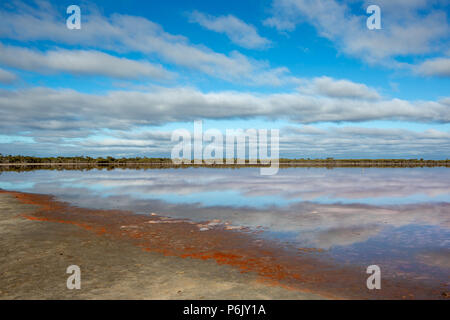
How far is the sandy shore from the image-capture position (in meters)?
7.31

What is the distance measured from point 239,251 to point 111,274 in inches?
182

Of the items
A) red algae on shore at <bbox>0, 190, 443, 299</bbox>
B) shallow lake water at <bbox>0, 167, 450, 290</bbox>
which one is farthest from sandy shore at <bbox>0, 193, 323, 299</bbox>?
shallow lake water at <bbox>0, 167, 450, 290</bbox>

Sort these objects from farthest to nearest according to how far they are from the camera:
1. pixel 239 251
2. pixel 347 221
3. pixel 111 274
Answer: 1. pixel 347 221
2. pixel 239 251
3. pixel 111 274

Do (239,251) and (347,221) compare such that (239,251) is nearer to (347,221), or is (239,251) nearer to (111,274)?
(111,274)

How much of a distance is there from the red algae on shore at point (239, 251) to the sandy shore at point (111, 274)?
59 centimetres

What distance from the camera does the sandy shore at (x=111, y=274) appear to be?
24.0ft

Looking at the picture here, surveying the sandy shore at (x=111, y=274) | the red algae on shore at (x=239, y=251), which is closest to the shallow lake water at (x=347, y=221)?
the red algae on shore at (x=239, y=251)

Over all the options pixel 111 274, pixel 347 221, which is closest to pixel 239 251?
→ pixel 111 274

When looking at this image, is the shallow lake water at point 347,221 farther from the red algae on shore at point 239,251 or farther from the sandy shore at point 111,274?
the sandy shore at point 111,274

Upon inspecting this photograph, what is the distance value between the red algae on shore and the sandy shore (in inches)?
23.3

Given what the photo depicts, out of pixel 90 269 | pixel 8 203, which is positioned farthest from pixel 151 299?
pixel 8 203

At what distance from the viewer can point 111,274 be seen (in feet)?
28.5

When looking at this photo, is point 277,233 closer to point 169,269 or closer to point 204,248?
point 204,248
